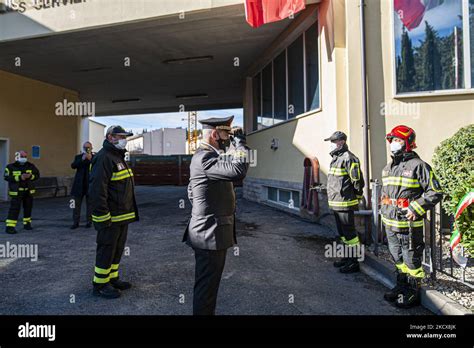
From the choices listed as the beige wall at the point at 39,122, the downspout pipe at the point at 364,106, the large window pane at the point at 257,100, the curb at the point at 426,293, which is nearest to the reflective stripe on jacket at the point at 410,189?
the curb at the point at 426,293

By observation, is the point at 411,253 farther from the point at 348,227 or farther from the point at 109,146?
the point at 109,146

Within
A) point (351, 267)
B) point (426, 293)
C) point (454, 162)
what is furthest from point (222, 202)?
point (454, 162)

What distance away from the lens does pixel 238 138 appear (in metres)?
2.74

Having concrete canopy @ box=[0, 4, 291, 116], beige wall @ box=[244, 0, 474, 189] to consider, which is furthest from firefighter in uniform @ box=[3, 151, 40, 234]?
beige wall @ box=[244, 0, 474, 189]

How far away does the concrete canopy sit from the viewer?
27.0 feet

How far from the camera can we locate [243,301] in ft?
11.7

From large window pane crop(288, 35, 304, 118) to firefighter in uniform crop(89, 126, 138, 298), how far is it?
17.4 feet

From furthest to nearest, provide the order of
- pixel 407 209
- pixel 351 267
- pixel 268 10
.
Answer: pixel 268 10
pixel 351 267
pixel 407 209

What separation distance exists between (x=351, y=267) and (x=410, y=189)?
157 centimetres

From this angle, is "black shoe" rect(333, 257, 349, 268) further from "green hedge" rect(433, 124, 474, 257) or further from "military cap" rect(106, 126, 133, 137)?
"military cap" rect(106, 126, 133, 137)

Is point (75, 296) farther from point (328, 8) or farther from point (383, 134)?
point (328, 8)

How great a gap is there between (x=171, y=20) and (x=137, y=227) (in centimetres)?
502
